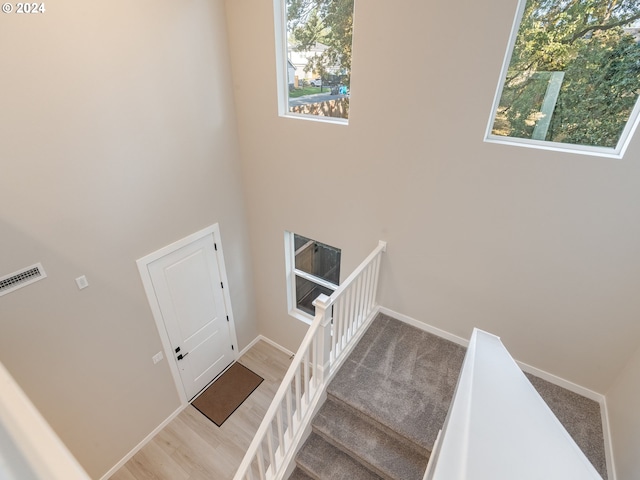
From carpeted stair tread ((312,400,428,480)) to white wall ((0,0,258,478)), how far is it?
215 cm

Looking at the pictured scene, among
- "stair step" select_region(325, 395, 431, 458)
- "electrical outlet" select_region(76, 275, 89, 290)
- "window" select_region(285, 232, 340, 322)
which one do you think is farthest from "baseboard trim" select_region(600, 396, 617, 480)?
"electrical outlet" select_region(76, 275, 89, 290)

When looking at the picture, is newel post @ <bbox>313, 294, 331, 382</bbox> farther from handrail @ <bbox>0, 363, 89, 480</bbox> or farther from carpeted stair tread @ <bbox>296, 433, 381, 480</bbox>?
handrail @ <bbox>0, 363, 89, 480</bbox>

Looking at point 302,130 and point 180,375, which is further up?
point 302,130

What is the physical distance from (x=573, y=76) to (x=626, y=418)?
2298mm

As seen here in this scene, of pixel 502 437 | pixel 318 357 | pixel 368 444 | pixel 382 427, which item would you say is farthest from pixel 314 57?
pixel 368 444

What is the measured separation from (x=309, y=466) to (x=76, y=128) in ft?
10.6

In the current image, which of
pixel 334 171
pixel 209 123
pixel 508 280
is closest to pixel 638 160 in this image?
pixel 508 280

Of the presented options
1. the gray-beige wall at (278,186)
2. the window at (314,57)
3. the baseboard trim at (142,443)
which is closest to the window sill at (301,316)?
the gray-beige wall at (278,186)

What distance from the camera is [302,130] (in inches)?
128

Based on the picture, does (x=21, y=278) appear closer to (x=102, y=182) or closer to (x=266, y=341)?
(x=102, y=182)

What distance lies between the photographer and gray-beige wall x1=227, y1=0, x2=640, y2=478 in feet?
7.02

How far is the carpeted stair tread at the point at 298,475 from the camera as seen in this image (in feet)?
8.27

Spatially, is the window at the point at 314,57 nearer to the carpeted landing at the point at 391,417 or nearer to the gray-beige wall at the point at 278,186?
the gray-beige wall at the point at 278,186

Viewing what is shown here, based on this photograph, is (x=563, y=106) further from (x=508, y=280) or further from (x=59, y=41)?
(x=59, y=41)
